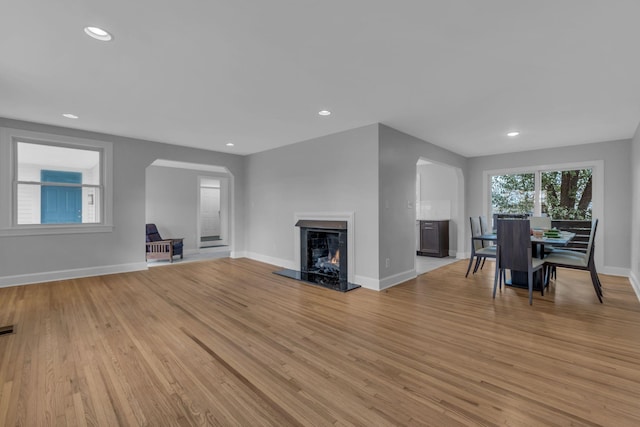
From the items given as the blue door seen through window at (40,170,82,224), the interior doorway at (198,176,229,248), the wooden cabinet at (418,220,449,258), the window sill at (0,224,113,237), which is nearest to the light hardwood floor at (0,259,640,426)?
the window sill at (0,224,113,237)

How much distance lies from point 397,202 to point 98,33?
3878 millimetres

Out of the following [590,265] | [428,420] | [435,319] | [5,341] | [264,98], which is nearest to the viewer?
[428,420]

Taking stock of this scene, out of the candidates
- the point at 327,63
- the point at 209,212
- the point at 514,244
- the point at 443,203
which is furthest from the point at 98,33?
the point at 209,212

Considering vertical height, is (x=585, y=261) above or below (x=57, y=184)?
below

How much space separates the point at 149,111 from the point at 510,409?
4621mm

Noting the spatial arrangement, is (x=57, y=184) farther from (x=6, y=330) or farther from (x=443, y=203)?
(x=443, y=203)

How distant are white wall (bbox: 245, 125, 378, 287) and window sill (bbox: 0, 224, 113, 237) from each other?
2.76m

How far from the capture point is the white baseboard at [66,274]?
4.18 metres

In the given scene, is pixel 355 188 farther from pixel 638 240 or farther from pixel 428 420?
pixel 638 240

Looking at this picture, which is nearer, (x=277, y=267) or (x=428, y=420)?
(x=428, y=420)

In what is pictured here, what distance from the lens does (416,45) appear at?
7.17ft

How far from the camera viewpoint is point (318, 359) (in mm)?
Answer: 2188

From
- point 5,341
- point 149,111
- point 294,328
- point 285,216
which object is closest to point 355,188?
point 285,216

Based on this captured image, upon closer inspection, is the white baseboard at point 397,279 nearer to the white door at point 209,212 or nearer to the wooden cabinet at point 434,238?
the wooden cabinet at point 434,238
